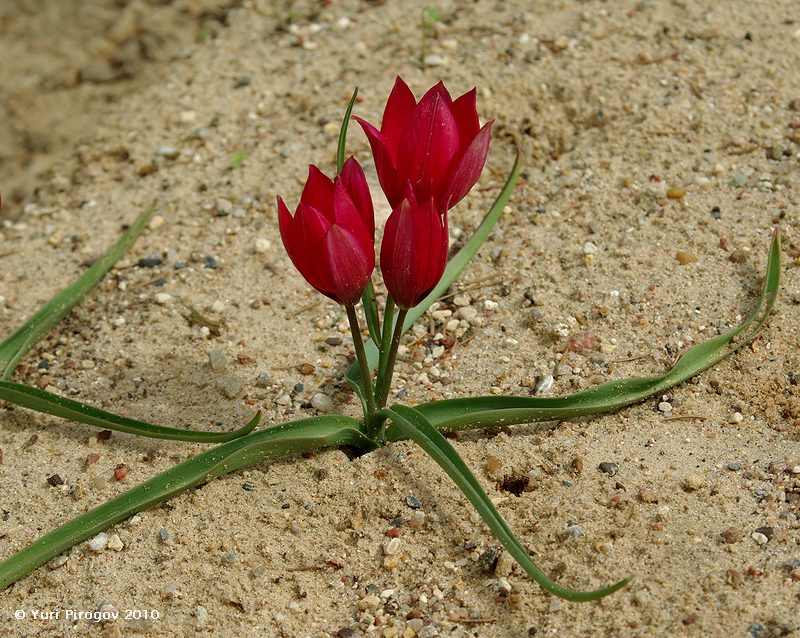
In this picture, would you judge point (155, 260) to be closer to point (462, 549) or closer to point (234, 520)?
point (234, 520)

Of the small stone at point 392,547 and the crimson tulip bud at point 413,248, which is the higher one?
the crimson tulip bud at point 413,248

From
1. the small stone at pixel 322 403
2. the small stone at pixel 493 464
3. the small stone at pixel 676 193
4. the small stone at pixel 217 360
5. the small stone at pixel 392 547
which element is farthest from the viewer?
the small stone at pixel 676 193

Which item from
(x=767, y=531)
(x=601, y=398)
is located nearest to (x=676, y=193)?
(x=601, y=398)

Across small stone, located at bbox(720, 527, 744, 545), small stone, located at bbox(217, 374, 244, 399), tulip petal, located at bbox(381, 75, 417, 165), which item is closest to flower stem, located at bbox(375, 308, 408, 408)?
tulip petal, located at bbox(381, 75, 417, 165)

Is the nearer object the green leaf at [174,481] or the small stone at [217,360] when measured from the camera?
the green leaf at [174,481]

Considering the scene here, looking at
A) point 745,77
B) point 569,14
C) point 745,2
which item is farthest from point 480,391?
point 745,2

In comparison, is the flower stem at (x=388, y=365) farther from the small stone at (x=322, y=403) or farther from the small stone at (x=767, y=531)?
the small stone at (x=767, y=531)

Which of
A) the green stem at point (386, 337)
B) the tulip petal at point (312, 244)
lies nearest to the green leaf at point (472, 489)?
the green stem at point (386, 337)
